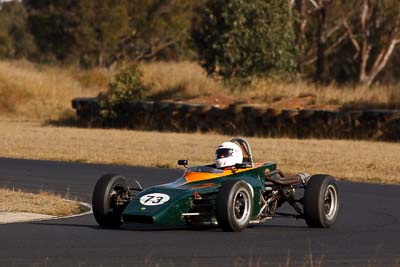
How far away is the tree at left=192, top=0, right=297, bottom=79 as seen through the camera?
132 ft

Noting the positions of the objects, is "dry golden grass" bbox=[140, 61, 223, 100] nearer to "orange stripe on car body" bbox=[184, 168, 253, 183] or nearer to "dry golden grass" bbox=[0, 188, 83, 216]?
"dry golden grass" bbox=[0, 188, 83, 216]

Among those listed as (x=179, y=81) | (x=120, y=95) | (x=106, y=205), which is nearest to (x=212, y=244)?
(x=106, y=205)

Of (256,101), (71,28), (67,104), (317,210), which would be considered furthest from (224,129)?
(71,28)

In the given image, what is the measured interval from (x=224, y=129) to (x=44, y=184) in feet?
49.1

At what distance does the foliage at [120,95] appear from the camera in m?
38.2

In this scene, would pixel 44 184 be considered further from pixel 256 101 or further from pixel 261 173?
pixel 256 101

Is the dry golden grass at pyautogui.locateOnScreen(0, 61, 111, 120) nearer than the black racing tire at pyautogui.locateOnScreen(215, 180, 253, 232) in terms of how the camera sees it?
No

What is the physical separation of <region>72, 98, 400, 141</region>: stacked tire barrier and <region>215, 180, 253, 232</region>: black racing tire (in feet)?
62.3

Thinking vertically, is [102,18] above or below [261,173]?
above

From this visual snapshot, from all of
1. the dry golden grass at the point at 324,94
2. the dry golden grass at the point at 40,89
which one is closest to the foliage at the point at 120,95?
the dry golden grass at the point at 324,94

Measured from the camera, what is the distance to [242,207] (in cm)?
1335

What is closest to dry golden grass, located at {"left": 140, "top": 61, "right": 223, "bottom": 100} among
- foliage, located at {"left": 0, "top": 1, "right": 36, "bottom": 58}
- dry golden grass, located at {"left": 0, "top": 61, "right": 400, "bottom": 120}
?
dry golden grass, located at {"left": 0, "top": 61, "right": 400, "bottom": 120}

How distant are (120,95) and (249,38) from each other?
5404mm

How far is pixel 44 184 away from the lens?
20.2 meters
